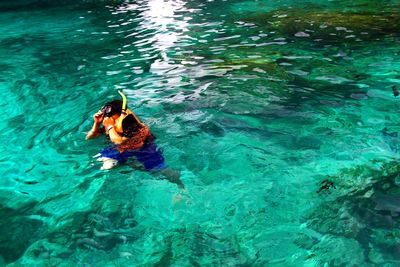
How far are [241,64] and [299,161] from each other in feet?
18.0

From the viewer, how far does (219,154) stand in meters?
6.40

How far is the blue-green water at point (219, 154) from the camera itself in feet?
14.8

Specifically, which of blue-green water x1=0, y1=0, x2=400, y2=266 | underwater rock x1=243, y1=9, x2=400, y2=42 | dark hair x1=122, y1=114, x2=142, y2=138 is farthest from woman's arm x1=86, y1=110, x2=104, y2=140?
underwater rock x1=243, y1=9, x2=400, y2=42

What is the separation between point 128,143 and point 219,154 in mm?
1625

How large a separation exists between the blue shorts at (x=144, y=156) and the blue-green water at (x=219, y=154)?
23 cm

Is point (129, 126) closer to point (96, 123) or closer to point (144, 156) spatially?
point (144, 156)

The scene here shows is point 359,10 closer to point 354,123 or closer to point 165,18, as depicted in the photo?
point 165,18

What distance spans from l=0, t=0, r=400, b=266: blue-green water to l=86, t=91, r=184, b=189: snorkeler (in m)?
0.22

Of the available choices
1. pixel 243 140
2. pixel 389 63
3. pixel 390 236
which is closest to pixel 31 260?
pixel 243 140

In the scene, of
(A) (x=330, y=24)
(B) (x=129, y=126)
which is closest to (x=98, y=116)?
(B) (x=129, y=126)

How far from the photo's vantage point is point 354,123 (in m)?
7.00

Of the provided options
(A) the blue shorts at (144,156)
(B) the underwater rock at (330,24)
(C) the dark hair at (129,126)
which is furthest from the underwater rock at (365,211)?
(B) the underwater rock at (330,24)

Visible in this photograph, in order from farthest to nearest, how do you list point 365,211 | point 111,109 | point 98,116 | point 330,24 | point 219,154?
point 330,24 → point 219,154 → point 98,116 → point 111,109 → point 365,211

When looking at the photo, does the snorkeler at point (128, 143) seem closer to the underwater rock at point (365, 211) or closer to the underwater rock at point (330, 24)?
the underwater rock at point (365, 211)
